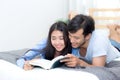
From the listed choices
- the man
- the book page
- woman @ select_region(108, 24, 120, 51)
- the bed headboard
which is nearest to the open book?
the book page

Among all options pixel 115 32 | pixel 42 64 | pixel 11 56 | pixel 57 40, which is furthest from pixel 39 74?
pixel 115 32

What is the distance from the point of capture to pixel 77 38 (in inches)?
57.7

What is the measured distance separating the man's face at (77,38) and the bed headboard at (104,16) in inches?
44.1

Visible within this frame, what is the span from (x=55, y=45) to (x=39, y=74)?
1.21 feet

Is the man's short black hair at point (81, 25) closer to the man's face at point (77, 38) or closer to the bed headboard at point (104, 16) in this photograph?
the man's face at point (77, 38)

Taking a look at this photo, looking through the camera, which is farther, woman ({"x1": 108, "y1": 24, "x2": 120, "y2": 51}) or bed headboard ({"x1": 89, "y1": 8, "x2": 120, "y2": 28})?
bed headboard ({"x1": 89, "y1": 8, "x2": 120, "y2": 28})

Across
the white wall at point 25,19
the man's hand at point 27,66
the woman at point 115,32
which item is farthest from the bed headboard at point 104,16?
the man's hand at point 27,66

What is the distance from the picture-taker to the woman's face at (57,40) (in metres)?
1.50

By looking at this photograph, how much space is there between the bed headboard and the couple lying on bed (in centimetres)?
107

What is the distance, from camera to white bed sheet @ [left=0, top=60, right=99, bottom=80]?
1115 millimetres

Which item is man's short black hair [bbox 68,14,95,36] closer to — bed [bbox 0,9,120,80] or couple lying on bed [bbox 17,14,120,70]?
couple lying on bed [bbox 17,14,120,70]

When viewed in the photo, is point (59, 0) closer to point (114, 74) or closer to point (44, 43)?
point (44, 43)

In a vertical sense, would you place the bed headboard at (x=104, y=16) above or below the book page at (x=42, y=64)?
below

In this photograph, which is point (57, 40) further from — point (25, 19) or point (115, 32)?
point (25, 19)
